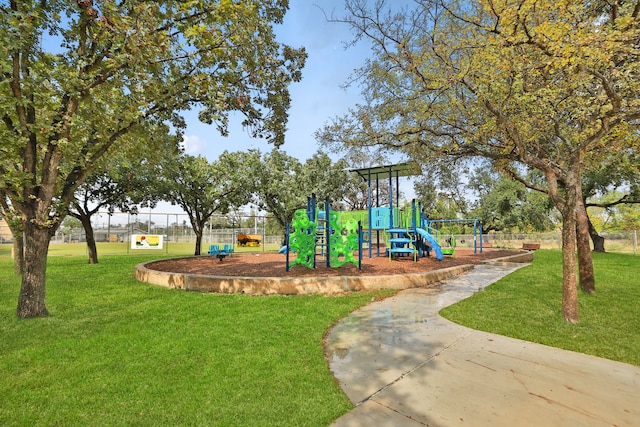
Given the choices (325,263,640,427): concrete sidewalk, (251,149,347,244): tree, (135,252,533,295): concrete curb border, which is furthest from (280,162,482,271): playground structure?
(251,149,347,244): tree

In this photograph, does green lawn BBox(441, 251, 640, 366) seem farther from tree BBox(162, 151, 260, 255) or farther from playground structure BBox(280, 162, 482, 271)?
tree BBox(162, 151, 260, 255)

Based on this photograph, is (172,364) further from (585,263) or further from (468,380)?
(585,263)

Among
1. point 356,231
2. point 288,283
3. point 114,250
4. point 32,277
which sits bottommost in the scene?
point 114,250

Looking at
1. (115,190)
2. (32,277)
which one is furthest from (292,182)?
(32,277)

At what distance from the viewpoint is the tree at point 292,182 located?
25.7 meters

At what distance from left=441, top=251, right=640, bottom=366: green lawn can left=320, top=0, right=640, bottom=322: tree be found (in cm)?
48

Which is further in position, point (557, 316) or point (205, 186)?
point (205, 186)

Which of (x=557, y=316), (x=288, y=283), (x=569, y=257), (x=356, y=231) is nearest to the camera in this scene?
(x=569, y=257)

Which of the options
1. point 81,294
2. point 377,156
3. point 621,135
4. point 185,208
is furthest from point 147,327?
point 185,208

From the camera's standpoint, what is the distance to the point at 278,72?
7.34 metres

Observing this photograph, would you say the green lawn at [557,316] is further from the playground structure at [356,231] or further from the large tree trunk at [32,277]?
the large tree trunk at [32,277]

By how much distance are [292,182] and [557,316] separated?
22770mm

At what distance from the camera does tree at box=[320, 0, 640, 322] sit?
4730mm

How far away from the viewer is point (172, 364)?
3770mm
